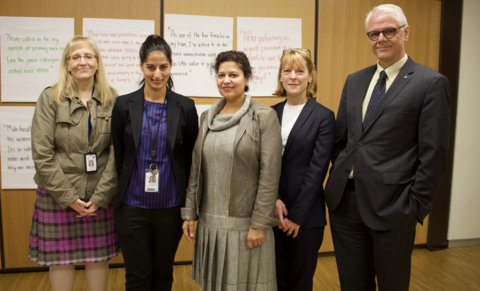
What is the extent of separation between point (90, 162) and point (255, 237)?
107cm

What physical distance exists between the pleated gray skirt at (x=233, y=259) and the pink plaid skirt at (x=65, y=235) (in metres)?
0.74

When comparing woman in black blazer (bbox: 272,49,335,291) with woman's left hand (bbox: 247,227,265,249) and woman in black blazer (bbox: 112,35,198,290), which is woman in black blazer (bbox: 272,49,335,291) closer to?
woman's left hand (bbox: 247,227,265,249)

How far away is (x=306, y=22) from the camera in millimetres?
2920

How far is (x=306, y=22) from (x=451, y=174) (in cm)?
224

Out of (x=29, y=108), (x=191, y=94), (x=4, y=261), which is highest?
(x=191, y=94)

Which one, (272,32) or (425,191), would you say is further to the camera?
(272,32)

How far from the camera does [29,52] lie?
2.61m

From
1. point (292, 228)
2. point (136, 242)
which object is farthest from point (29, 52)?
point (292, 228)

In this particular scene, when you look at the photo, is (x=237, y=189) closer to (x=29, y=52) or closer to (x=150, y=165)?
(x=150, y=165)

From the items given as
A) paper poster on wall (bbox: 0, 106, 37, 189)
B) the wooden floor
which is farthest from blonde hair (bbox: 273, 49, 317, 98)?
paper poster on wall (bbox: 0, 106, 37, 189)

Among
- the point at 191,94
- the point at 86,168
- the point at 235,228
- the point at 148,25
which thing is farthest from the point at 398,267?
the point at 148,25

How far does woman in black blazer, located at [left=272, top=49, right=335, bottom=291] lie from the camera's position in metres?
1.66

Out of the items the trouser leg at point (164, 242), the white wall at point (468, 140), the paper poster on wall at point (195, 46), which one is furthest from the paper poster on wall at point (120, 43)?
the white wall at point (468, 140)

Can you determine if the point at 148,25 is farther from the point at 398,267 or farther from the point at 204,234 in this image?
the point at 398,267
